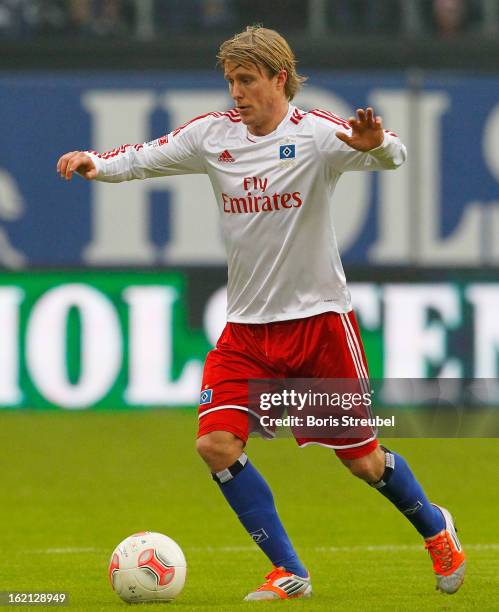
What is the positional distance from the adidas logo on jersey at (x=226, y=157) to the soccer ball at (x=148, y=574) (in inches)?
60.0

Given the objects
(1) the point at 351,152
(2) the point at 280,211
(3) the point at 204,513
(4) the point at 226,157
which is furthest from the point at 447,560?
(3) the point at 204,513

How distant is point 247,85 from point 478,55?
10.6 meters

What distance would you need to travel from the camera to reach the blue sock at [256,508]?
21.0ft

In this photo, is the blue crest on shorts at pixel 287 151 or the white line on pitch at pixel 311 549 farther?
the white line on pitch at pixel 311 549

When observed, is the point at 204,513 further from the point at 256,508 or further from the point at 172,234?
the point at 172,234

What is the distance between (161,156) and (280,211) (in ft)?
1.84

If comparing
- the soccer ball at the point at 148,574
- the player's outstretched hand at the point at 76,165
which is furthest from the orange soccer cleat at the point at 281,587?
the player's outstretched hand at the point at 76,165

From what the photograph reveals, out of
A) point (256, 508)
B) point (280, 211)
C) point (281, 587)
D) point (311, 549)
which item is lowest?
point (311, 549)

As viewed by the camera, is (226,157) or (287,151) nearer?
(287,151)

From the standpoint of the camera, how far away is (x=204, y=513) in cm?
1018

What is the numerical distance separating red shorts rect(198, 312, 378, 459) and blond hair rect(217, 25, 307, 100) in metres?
0.96

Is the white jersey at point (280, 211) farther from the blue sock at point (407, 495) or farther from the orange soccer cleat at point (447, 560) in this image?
the orange soccer cleat at point (447, 560)

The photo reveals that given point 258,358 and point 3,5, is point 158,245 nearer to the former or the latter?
point 3,5

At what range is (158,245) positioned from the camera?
52.4 feet
